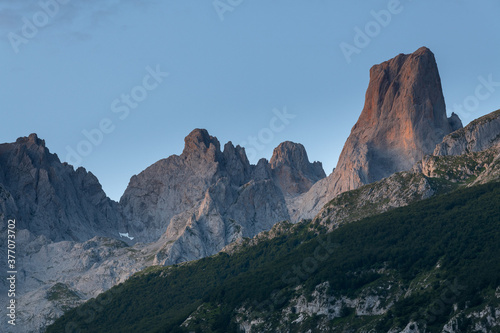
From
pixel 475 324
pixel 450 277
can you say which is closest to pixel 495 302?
pixel 475 324

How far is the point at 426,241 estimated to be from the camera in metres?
188

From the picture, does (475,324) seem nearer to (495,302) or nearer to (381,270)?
(495,302)

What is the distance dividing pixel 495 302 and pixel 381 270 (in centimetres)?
4010

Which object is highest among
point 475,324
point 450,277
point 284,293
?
point 284,293

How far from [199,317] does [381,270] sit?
134ft

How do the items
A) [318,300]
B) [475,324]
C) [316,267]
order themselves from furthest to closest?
1. [316,267]
2. [318,300]
3. [475,324]

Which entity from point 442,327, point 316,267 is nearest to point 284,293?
point 316,267

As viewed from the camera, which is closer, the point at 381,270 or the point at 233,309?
the point at 381,270

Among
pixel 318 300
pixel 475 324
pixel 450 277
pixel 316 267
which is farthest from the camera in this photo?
pixel 316 267

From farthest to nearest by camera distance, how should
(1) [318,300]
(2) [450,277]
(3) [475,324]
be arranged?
(1) [318,300] < (2) [450,277] < (3) [475,324]

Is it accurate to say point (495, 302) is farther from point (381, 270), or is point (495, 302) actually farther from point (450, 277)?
point (381, 270)

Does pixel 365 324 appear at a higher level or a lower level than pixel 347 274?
lower

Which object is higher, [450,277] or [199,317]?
[199,317]

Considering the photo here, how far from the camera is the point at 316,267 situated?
196 metres
